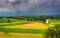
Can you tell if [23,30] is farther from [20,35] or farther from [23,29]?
[20,35]

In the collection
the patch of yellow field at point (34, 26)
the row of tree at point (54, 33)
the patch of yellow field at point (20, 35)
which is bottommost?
the patch of yellow field at point (20, 35)

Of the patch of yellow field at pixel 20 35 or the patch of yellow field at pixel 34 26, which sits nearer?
the patch of yellow field at pixel 20 35

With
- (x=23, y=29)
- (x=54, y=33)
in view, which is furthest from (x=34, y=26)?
(x=54, y=33)

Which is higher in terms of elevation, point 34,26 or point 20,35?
point 34,26

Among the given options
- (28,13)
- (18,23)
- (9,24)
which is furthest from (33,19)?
(9,24)

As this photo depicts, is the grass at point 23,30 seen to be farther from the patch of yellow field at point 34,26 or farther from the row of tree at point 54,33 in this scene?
the row of tree at point 54,33

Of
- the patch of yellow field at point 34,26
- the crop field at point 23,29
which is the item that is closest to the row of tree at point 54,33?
the crop field at point 23,29

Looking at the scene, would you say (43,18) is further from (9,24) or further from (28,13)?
(9,24)

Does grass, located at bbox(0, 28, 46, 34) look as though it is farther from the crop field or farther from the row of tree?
the row of tree
